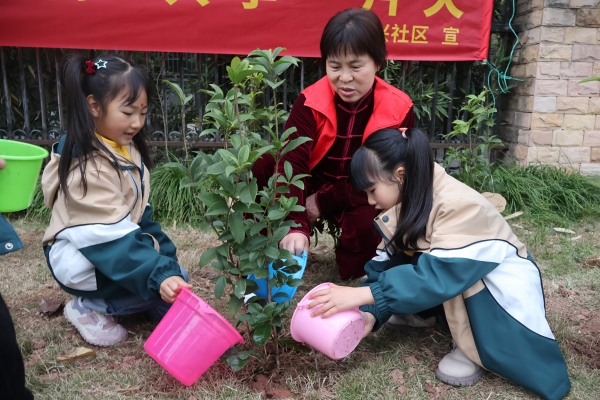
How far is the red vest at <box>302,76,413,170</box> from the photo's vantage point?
252 cm

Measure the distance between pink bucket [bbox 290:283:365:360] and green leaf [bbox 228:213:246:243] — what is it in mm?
323

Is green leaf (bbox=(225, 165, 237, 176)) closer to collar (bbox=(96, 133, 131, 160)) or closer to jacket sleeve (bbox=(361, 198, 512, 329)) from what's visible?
jacket sleeve (bbox=(361, 198, 512, 329))

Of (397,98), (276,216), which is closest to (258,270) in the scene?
(276,216)

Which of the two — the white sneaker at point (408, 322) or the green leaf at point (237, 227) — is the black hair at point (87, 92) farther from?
the white sneaker at point (408, 322)

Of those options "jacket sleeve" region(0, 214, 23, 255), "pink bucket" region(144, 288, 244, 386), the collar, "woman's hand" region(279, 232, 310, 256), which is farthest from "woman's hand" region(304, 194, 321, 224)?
"jacket sleeve" region(0, 214, 23, 255)

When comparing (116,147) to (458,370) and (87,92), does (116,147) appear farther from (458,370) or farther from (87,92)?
(458,370)

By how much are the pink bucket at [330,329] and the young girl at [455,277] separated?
35 mm

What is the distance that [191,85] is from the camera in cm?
446

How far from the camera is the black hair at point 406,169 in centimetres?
185

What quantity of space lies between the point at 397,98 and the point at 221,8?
6.04 ft

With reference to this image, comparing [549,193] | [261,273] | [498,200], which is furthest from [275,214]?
[549,193]

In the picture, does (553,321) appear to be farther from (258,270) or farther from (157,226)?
(157,226)

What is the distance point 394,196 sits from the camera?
75.2 inches

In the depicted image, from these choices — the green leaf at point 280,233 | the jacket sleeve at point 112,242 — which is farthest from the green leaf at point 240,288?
the jacket sleeve at point 112,242
